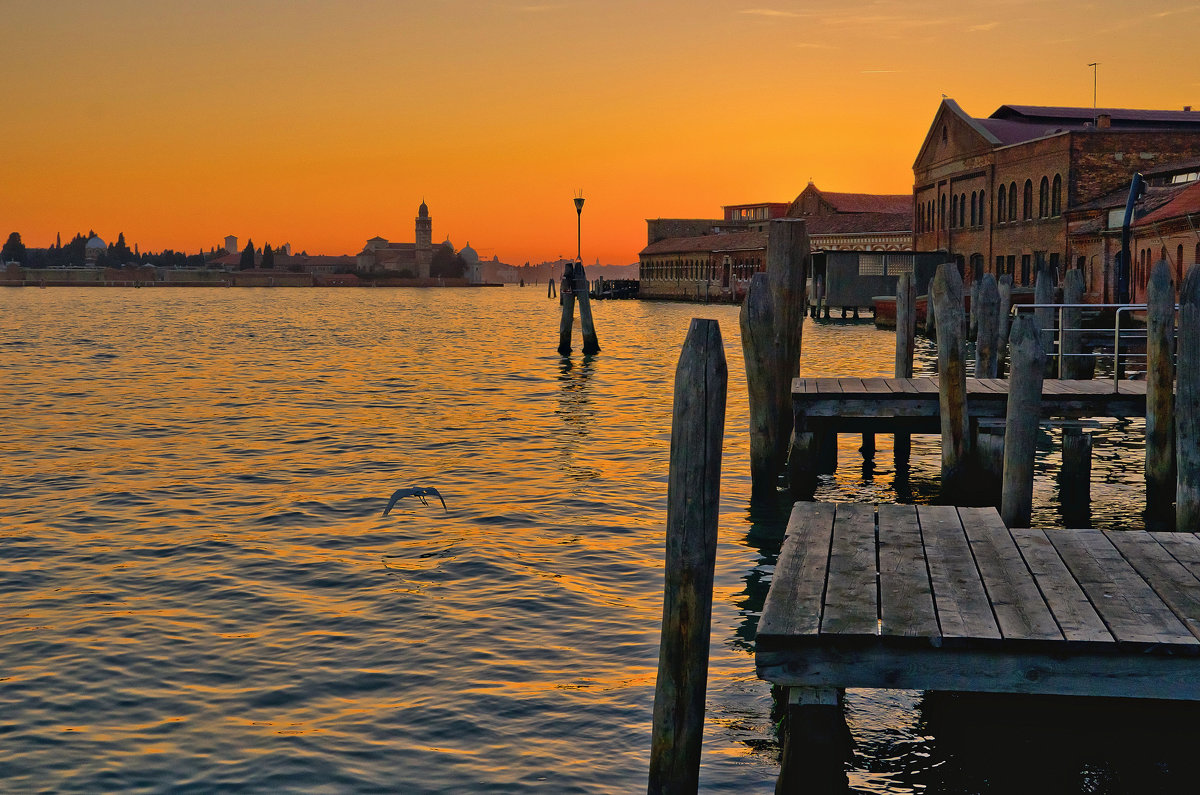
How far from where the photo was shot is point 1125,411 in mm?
10805

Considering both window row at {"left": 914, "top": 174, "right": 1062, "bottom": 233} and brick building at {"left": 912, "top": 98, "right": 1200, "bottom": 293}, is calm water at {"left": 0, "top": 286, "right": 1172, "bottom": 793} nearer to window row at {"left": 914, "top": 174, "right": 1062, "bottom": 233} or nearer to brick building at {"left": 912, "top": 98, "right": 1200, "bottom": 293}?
brick building at {"left": 912, "top": 98, "right": 1200, "bottom": 293}

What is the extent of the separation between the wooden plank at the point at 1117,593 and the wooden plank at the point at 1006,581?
0.75 ft

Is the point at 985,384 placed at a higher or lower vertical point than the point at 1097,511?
higher

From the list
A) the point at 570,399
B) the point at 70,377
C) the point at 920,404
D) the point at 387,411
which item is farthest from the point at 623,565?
the point at 70,377

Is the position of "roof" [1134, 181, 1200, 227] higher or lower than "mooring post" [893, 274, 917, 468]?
higher

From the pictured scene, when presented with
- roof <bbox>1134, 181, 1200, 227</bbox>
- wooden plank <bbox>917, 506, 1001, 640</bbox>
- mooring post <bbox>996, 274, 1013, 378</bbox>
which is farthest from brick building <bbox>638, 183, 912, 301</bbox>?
wooden plank <bbox>917, 506, 1001, 640</bbox>

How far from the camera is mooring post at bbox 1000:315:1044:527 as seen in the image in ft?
28.0

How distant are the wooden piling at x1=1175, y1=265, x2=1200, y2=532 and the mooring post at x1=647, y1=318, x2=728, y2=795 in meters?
5.31

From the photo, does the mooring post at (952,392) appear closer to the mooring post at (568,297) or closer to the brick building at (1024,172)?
the mooring post at (568,297)

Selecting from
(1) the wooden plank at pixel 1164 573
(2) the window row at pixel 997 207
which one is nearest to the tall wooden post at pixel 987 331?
(1) the wooden plank at pixel 1164 573

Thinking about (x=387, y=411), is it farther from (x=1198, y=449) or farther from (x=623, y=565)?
(x=1198, y=449)

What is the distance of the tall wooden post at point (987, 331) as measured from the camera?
46.8 feet

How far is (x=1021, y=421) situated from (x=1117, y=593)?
11.7 feet

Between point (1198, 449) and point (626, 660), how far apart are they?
15.1 feet
